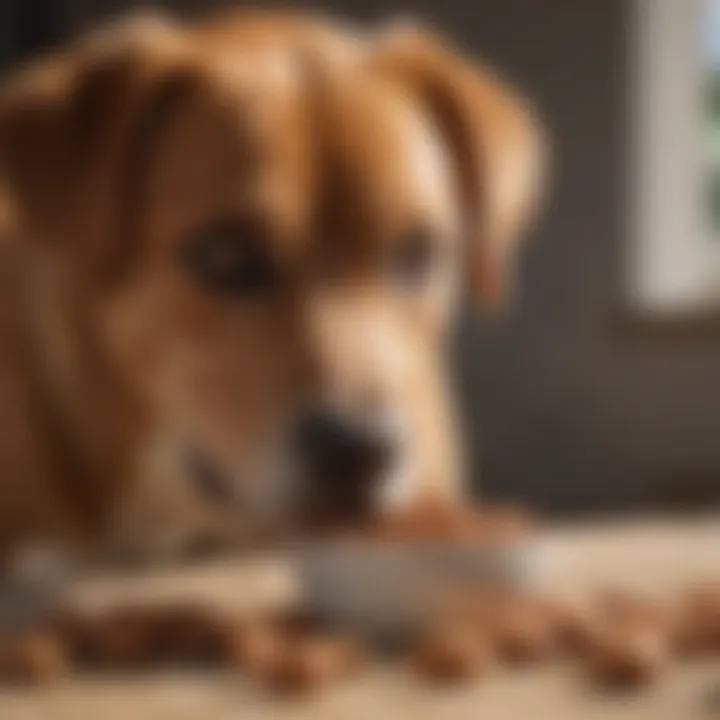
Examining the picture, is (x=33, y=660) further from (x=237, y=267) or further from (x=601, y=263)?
(x=601, y=263)

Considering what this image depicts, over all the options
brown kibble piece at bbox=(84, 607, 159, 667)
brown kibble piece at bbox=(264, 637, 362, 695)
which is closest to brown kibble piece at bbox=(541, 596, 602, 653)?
brown kibble piece at bbox=(264, 637, 362, 695)

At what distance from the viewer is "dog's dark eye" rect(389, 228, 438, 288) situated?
978 millimetres

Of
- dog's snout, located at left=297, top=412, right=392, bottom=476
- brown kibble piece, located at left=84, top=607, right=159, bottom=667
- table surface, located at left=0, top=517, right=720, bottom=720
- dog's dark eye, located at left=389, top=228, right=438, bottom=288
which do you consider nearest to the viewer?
table surface, located at left=0, top=517, right=720, bottom=720

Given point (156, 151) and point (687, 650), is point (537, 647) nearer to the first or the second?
point (687, 650)

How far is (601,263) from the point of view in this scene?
1.09 m

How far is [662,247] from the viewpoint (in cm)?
112

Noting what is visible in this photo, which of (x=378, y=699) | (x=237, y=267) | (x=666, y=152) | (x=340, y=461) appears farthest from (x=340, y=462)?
(x=666, y=152)

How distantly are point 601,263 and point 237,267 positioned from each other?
31cm

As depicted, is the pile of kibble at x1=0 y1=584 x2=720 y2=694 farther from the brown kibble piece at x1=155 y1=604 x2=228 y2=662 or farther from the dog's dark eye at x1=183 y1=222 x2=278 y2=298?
the dog's dark eye at x1=183 y1=222 x2=278 y2=298

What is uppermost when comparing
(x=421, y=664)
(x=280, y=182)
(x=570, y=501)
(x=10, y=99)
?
(x=10, y=99)

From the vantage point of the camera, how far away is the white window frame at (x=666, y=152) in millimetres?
1098

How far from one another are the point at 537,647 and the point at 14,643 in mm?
265

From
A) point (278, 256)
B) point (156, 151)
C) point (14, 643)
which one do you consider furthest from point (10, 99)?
point (14, 643)

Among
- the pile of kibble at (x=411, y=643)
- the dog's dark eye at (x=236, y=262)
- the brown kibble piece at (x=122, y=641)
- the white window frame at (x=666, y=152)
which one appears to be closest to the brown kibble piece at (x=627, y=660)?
the pile of kibble at (x=411, y=643)
